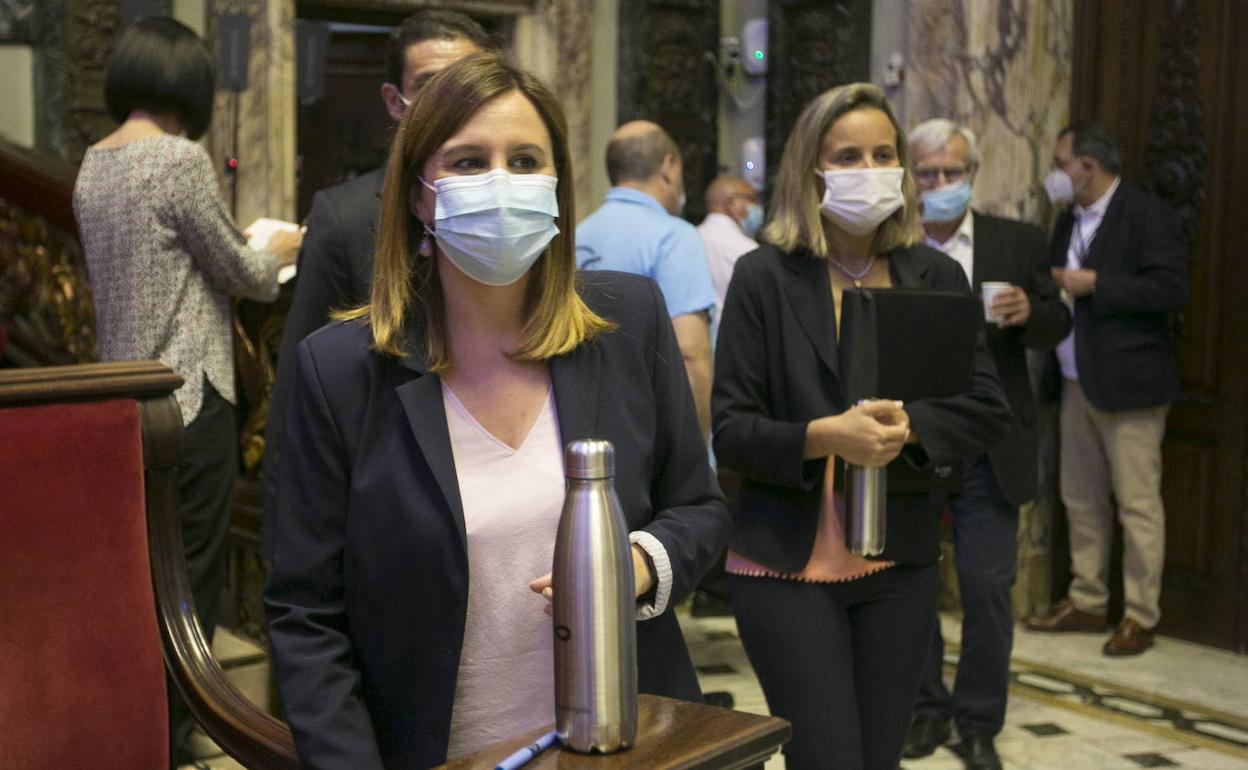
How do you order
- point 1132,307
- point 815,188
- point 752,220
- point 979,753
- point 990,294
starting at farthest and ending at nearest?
1. point 752,220
2. point 1132,307
3. point 990,294
4. point 979,753
5. point 815,188

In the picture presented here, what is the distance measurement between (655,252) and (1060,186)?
220 centimetres

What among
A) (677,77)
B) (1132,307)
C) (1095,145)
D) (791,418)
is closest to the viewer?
(791,418)

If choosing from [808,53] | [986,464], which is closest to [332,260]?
[986,464]

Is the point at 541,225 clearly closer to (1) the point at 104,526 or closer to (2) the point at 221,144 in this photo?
(1) the point at 104,526

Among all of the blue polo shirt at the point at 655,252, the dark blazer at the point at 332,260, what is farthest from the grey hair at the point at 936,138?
the dark blazer at the point at 332,260

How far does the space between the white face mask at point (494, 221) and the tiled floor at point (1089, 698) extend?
8.53 ft

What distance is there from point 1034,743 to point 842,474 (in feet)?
7.35

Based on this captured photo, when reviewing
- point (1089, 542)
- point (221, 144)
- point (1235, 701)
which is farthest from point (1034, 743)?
point (221, 144)

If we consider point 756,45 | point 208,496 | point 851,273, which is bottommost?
point 208,496

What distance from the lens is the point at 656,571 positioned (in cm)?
185

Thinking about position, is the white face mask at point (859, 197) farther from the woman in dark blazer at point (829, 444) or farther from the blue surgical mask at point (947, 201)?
the blue surgical mask at point (947, 201)

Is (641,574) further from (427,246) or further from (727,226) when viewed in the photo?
(727,226)

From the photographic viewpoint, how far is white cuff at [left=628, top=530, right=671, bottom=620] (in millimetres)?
1851

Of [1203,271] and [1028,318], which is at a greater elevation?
[1203,271]
